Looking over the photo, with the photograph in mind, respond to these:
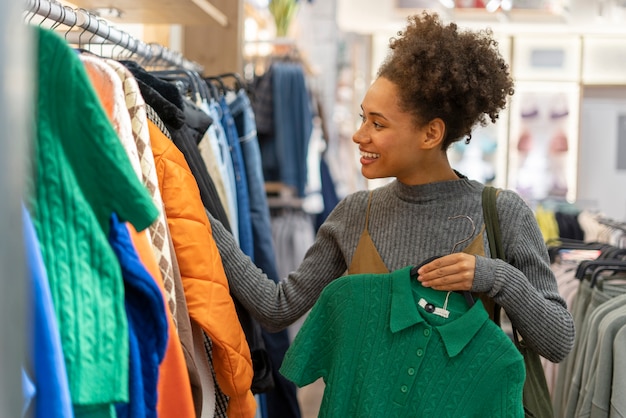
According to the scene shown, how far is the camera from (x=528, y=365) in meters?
1.82

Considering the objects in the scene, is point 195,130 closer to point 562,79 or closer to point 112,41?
point 112,41

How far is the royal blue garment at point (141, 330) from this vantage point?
115cm

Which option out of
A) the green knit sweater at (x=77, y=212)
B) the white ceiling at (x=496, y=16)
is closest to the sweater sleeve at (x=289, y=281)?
the green knit sweater at (x=77, y=212)

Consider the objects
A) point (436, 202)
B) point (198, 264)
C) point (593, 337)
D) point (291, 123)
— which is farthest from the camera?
point (291, 123)

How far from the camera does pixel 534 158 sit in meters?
7.32

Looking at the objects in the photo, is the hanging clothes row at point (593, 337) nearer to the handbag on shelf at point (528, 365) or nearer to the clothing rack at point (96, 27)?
the handbag on shelf at point (528, 365)

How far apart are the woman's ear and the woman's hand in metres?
0.27

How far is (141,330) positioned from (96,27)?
841mm

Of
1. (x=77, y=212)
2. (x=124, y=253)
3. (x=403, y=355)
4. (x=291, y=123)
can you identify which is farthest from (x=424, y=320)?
(x=291, y=123)

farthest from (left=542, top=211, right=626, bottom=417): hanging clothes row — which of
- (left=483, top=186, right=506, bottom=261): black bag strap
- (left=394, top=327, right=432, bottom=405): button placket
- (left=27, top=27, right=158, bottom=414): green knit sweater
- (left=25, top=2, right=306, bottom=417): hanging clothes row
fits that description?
(left=27, top=27, right=158, bottom=414): green knit sweater

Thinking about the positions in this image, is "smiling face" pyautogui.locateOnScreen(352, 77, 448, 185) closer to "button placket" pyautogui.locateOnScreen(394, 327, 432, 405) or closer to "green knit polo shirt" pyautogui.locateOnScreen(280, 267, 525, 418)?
"green knit polo shirt" pyautogui.locateOnScreen(280, 267, 525, 418)

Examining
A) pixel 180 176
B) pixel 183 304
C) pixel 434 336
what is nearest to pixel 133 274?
pixel 183 304

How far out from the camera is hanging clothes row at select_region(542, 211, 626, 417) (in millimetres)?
1960

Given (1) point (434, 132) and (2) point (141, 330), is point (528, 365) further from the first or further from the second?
(2) point (141, 330)
